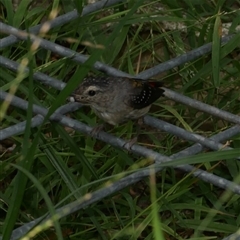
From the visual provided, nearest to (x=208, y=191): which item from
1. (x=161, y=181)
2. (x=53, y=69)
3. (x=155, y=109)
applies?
(x=161, y=181)

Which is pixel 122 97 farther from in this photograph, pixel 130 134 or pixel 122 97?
pixel 130 134

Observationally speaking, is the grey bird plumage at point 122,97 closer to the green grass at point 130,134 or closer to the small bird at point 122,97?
the small bird at point 122,97

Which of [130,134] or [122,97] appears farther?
[130,134]

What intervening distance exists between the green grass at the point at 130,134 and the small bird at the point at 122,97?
18 cm

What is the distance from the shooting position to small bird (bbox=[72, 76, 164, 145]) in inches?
141

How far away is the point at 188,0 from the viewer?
166 inches

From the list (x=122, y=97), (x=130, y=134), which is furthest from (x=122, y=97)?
(x=130, y=134)

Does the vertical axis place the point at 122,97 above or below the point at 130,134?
above

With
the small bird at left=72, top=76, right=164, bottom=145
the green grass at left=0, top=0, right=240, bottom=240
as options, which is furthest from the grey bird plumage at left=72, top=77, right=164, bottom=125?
the green grass at left=0, top=0, right=240, bottom=240

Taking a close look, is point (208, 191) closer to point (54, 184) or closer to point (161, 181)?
point (161, 181)

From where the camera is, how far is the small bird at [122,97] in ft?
11.7

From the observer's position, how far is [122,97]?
12.0ft

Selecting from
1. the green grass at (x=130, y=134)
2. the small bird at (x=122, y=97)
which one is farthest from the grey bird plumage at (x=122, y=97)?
the green grass at (x=130, y=134)

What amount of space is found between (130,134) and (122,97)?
12.5 inches
